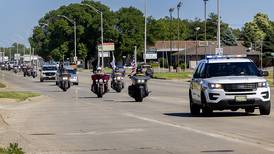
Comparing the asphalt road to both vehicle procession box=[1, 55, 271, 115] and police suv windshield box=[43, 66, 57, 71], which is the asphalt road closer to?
vehicle procession box=[1, 55, 271, 115]

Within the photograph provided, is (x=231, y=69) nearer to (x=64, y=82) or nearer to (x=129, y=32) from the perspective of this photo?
(x=64, y=82)

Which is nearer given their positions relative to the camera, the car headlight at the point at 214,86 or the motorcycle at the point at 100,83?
the car headlight at the point at 214,86

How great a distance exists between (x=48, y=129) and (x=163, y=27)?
145715mm

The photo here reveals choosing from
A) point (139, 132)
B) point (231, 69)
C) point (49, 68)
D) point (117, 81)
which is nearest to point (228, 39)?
point (49, 68)

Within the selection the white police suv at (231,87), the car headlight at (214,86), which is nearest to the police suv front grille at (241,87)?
the white police suv at (231,87)

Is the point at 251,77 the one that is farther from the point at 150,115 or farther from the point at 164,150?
the point at 164,150

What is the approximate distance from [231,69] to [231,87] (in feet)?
4.36

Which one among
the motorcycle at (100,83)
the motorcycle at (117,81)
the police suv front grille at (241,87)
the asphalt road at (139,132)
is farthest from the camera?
the motorcycle at (117,81)

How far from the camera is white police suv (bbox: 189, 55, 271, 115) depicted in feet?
68.8

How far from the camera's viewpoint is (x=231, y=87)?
68.8ft

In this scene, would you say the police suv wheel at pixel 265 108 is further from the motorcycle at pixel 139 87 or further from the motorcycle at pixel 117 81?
the motorcycle at pixel 117 81

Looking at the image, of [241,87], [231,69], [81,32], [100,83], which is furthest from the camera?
[81,32]

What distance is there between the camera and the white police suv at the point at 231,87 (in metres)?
21.0

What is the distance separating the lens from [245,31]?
169m
